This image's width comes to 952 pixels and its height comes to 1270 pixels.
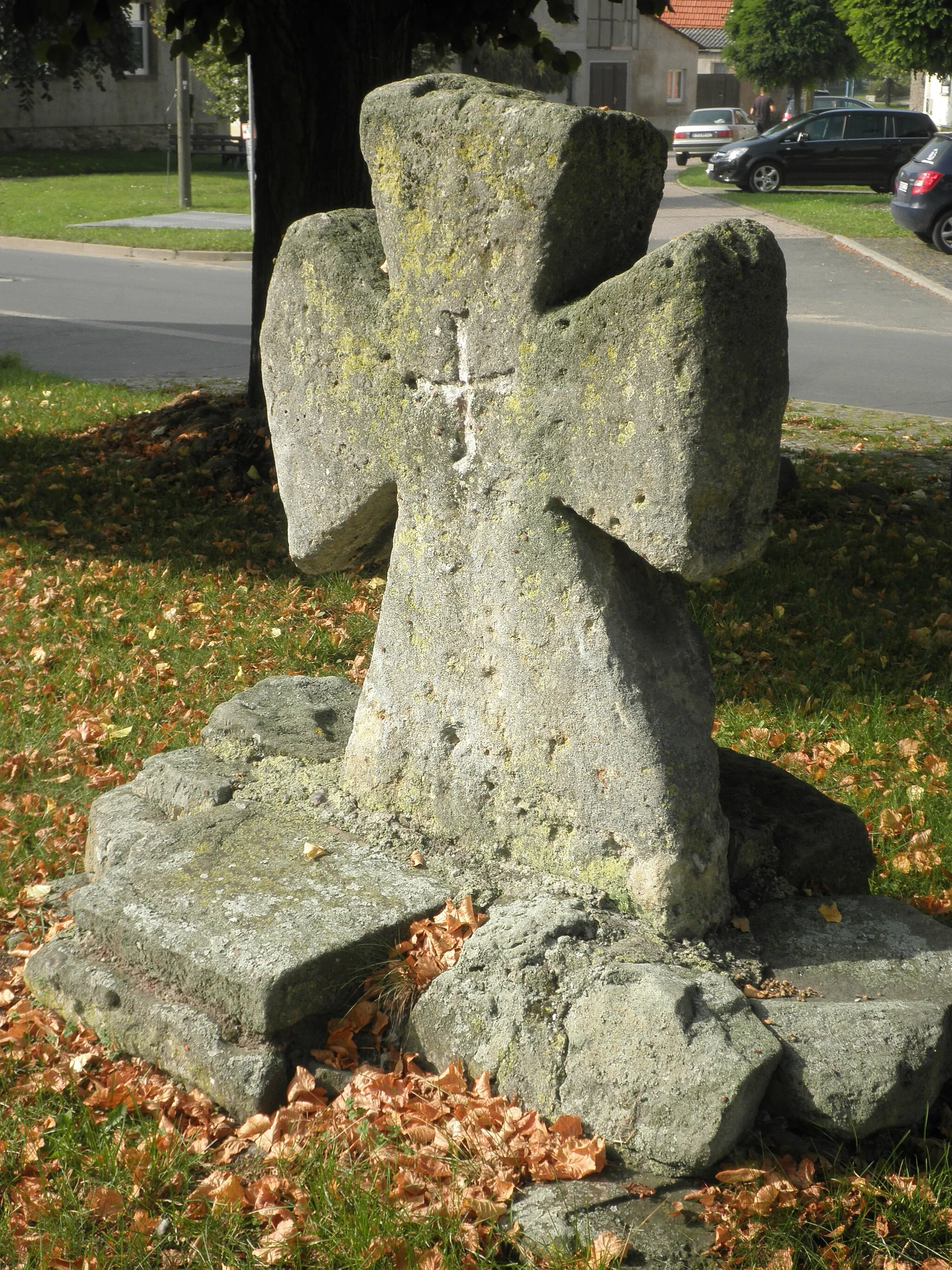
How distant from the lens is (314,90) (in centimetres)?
726

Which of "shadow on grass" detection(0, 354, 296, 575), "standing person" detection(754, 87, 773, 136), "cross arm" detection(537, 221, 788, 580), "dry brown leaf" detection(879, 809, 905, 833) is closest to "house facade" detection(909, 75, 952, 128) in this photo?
"standing person" detection(754, 87, 773, 136)

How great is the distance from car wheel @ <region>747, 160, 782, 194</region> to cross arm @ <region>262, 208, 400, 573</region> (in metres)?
28.6

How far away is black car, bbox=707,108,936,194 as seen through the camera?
27.6 metres

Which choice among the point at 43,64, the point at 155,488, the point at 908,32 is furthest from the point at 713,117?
the point at 155,488

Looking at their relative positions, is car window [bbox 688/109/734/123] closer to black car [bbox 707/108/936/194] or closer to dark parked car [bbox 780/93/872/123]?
dark parked car [bbox 780/93/872/123]

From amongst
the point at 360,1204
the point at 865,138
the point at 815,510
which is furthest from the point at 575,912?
the point at 865,138

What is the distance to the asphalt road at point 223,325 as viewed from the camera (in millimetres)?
11906

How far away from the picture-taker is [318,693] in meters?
4.14

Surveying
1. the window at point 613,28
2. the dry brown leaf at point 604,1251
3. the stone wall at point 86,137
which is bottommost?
the dry brown leaf at point 604,1251

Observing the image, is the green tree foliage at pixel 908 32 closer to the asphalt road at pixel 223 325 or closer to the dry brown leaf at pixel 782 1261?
the asphalt road at pixel 223 325

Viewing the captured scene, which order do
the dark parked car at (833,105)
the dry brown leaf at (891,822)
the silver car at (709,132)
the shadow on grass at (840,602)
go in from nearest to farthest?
the dry brown leaf at (891,822) → the shadow on grass at (840,602) → the dark parked car at (833,105) → the silver car at (709,132)

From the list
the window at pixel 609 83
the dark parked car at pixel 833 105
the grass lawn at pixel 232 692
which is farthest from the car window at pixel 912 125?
the window at pixel 609 83

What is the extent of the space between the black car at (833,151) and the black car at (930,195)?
346 inches

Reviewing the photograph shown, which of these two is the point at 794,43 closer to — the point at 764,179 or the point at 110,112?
the point at 764,179
